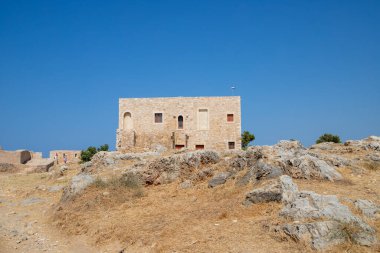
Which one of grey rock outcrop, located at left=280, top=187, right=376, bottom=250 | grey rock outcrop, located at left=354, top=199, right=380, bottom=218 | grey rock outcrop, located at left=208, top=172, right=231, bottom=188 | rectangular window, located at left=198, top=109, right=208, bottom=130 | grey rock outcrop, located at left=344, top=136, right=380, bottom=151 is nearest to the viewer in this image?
grey rock outcrop, located at left=280, top=187, right=376, bottom=250

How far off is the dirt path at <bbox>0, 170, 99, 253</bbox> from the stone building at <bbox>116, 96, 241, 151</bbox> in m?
15.8

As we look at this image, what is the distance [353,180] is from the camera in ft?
33.9

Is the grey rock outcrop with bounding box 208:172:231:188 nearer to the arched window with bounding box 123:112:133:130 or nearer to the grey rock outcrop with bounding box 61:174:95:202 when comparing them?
the grey rock outcrop with bounding box 61:174:95:202

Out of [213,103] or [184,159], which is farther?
[213,103]

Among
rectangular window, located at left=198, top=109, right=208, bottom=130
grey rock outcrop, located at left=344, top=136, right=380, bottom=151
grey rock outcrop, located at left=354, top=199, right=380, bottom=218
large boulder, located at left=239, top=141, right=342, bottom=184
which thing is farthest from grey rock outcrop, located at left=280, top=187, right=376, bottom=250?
rectangular window, located at left=198, top=109, right=208, bottom=130

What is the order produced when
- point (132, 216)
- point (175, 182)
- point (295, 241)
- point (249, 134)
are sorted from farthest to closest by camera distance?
point (249, 134) < point (175, 182) < point (132, 216) < point (295, 241)

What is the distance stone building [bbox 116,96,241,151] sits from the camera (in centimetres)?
3225

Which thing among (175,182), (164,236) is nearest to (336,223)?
(164,236)

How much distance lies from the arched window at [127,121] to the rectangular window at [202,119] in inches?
260

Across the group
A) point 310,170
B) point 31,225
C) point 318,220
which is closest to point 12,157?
point 31,225

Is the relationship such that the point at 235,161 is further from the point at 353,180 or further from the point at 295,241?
the point at 295,241

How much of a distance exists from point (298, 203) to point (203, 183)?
4825 millimetres

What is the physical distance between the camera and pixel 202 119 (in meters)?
32.6

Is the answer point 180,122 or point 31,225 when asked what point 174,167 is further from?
point 180,122
